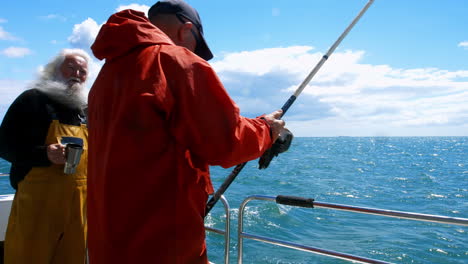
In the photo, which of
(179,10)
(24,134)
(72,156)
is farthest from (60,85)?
(179,10)

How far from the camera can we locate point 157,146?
1.05 m

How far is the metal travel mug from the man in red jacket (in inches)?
46.5

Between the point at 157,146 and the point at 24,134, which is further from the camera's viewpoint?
the point at 24,134

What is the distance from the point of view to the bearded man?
7.27ft

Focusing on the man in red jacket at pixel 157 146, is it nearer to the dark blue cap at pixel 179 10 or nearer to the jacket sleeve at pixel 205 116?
the jacket sleeve at pixel 205 116

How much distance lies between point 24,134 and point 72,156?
355 millimetres

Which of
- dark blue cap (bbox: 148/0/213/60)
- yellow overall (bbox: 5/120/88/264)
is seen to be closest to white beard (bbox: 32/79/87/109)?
yellow overall (bbox: 5/120/88/264)

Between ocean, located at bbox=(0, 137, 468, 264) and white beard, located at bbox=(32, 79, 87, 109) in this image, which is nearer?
white beard, located at bbox=(32, 79, 87, 109)

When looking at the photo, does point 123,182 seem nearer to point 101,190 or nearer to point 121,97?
point 101,190

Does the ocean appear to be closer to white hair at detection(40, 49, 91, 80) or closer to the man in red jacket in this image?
white hair at detection(40, 49, 91, 80)

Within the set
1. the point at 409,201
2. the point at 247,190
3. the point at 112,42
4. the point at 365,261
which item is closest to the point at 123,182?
the point at 112,42

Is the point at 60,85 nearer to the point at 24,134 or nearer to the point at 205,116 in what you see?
the point at 24,134

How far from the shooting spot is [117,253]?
3.51 ft

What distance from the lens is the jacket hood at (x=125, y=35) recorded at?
1112mm
